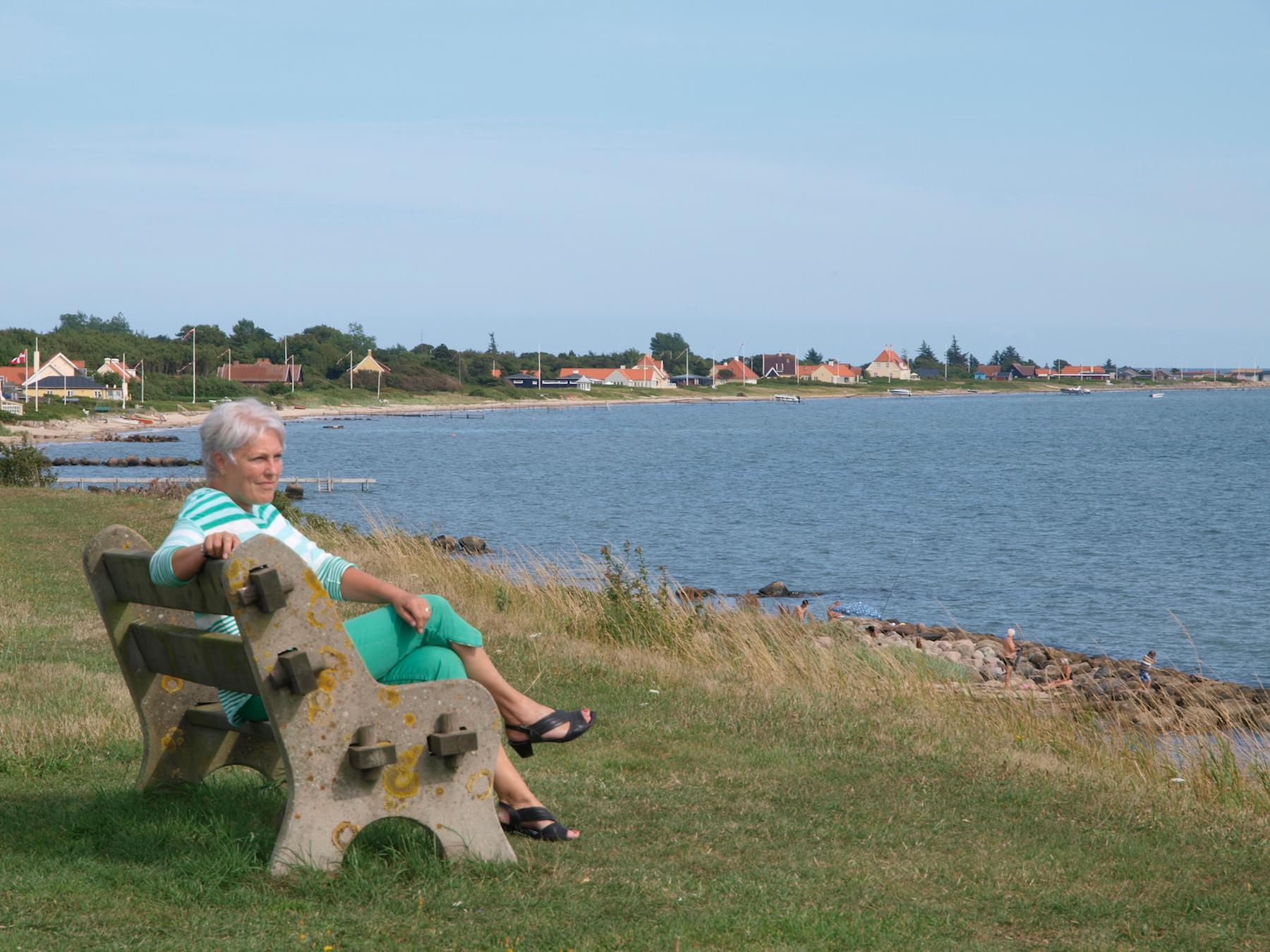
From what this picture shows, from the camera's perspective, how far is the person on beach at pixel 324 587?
442 centimetres

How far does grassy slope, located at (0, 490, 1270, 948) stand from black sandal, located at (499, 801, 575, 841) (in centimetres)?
5

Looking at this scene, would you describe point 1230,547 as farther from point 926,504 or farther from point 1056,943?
point 1056,943

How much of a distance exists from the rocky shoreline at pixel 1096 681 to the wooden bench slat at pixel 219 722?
7993mm

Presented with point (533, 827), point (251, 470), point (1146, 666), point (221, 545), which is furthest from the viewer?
point (1146, 666)

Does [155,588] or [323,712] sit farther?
[155,588]

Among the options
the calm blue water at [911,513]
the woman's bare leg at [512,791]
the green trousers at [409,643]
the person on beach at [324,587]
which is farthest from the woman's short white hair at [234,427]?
the calm blue water at [911,513]

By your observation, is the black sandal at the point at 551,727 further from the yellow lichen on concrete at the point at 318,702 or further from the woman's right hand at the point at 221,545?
the woman's right hand at the point at 221,545

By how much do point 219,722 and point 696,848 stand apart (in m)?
1.83

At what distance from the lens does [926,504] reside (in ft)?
151

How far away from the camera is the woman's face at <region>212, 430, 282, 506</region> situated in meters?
4.46

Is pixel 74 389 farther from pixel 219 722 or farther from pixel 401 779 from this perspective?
pixel 401 779

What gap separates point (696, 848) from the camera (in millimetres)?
4848

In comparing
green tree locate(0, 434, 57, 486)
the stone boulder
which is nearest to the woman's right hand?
the stone boulder

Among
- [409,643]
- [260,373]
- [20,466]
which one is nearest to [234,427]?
[409,643]
